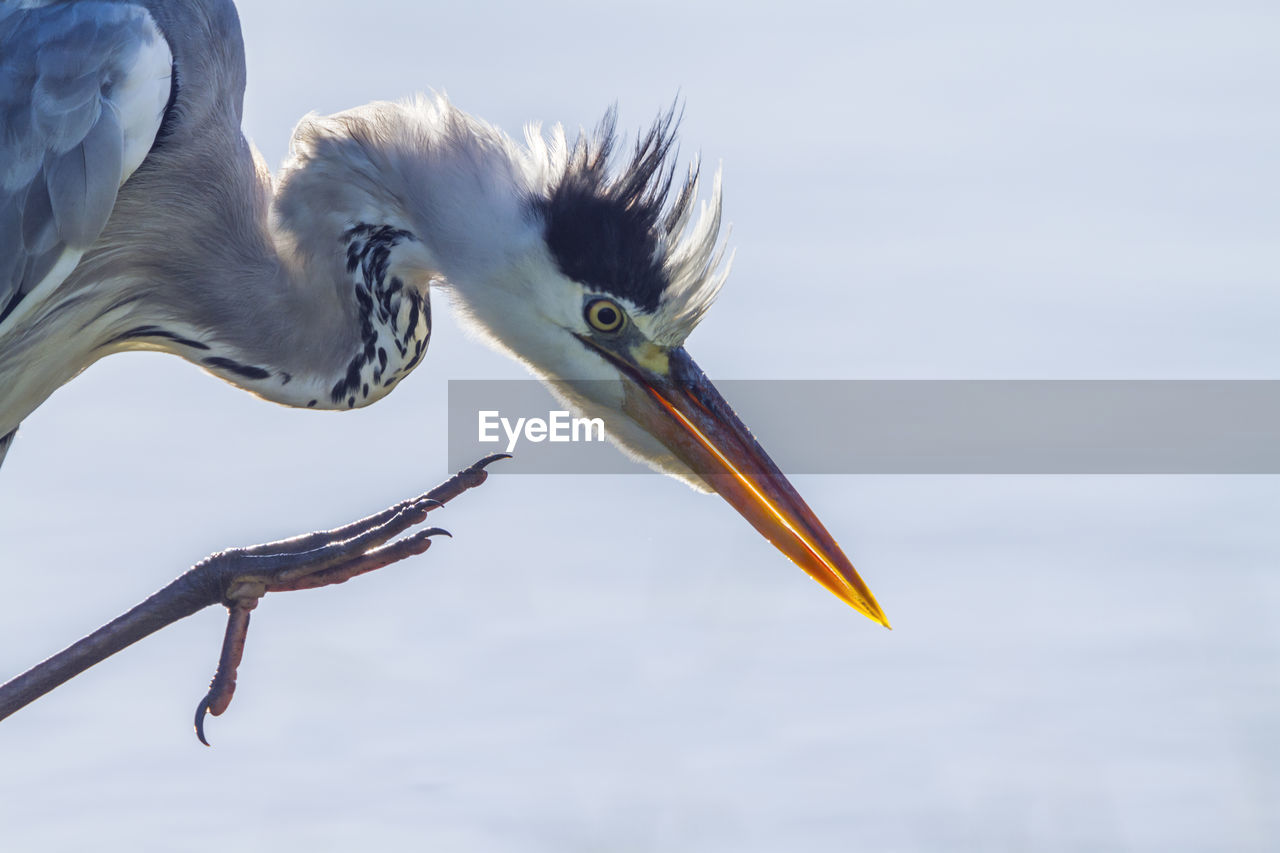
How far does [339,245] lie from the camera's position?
380cm

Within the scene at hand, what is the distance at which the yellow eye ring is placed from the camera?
12.8 feet

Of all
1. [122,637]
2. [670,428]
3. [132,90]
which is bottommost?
[122,637]

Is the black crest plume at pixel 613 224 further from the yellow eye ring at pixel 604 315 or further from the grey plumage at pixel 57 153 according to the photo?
the grey plumage at pixel 57 153

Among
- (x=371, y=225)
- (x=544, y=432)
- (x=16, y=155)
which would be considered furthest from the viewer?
(x=544, y=432)

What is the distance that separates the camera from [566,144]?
3947 millimetres

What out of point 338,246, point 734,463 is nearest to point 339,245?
point 338,246

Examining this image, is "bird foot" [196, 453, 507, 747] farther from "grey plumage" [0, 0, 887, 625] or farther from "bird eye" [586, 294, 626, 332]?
"bird eye" [586, 294, 626, 332]

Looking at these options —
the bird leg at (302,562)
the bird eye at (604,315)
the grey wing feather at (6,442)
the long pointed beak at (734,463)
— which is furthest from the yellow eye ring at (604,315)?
the grey wing feather at (6,442)

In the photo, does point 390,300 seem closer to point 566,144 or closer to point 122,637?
point 566,144

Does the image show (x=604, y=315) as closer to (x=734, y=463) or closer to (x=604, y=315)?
(x=604, y=315)

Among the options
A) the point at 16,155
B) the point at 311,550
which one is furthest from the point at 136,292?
the point at 311,550

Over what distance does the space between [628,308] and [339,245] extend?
624mm

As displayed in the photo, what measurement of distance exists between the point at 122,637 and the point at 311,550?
19.1 inches

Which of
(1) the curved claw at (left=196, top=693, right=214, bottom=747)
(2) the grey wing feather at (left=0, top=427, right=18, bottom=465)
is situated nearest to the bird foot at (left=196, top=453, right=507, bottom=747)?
(1) the curved claw at (left=196, top=693, right=214, bottom=747)
